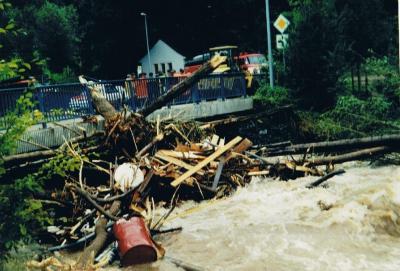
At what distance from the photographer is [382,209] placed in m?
9.11

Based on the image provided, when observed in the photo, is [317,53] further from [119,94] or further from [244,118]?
[119,94]

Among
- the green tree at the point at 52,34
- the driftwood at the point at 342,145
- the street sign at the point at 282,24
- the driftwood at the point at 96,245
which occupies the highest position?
the green tree at the point at 52,34

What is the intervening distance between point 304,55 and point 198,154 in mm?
8219

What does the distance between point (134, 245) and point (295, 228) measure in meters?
3.29

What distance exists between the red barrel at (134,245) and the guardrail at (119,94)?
3.25 meters

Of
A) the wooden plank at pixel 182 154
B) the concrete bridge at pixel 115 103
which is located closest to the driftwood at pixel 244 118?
the concrete bridge at pixel 115 103

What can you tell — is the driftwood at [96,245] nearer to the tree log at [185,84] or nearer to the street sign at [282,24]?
the tree log at [185,84]

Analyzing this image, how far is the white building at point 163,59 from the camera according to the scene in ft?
176

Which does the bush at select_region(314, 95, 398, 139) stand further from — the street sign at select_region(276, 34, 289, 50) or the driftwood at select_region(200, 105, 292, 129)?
the street sign at select_region(276, 34, 289, 50)

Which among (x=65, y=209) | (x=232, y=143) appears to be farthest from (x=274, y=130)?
(x=65, y=209)

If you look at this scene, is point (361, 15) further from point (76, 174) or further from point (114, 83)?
point (76, 174)

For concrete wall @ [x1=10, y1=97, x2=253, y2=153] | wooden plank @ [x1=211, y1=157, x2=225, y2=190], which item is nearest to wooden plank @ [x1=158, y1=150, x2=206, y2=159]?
wooden plank @ [x1=211, y1=157, x2=225, y2=190]

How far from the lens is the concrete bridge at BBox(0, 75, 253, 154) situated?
38.9 feet

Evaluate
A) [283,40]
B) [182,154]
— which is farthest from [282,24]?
[182,154]
